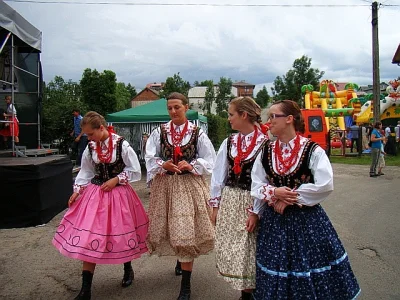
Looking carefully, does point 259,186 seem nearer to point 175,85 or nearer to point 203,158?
point 203,158

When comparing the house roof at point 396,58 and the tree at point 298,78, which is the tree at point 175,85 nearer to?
the tree at point 298,78

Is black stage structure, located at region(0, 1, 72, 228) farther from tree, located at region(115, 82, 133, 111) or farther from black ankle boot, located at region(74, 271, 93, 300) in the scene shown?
tree, located at region(115, 82, 133, 111)

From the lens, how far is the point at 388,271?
164 inches

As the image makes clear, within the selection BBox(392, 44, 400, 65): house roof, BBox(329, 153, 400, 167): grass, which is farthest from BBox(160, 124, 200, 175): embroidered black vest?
BBox(392, 44, 400, 65): house roof

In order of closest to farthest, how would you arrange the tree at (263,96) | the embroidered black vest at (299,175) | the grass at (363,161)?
the embroidered black vest at (299,175)
the grass at (363,161)
the tree at (263,96)

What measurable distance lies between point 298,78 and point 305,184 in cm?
5135

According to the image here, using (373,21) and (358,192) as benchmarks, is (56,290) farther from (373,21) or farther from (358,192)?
(373,21)


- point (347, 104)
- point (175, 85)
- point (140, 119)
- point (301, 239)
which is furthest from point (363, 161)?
point (175, 85)

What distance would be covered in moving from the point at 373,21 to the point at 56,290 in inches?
647

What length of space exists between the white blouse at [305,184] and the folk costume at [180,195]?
87 cm

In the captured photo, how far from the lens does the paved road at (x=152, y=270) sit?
366cm

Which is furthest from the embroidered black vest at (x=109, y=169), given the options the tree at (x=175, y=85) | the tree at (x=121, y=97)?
the tree at (x=175, y=85)

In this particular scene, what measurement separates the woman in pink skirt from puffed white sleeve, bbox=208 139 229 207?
0.87 metres

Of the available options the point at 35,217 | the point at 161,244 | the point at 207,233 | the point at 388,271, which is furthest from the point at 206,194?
the point at 388,271
